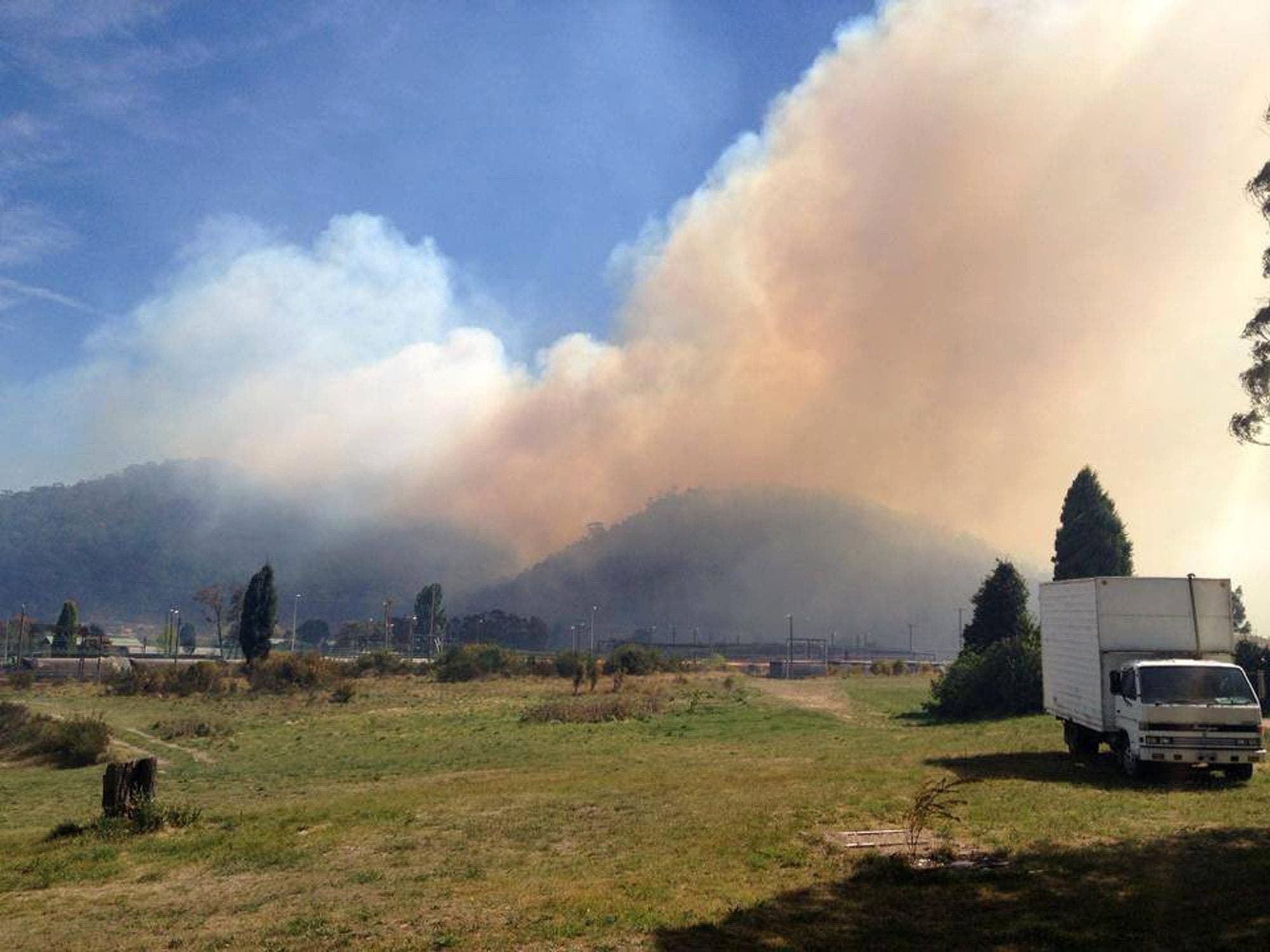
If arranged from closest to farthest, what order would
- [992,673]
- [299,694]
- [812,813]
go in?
[812,813] → [992,673] → [299,694]

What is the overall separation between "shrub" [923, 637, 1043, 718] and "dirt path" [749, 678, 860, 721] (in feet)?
16.5

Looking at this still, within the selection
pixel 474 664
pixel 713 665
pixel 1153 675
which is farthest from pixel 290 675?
pixel 1153 675

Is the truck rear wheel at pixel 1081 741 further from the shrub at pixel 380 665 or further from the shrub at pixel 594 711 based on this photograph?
the shrub at pixel 380 665

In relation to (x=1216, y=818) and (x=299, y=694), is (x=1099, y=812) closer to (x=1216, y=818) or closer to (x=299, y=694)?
(x=1216, y=818)

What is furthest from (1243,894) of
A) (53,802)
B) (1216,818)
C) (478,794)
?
(53,802)

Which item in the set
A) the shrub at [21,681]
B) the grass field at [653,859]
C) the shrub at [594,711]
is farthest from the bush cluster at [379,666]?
the grass field at [653,859]

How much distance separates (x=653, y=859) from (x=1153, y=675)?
13100 millimetres

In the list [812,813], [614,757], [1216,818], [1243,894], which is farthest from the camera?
[614,757]

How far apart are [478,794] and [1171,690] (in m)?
16.3

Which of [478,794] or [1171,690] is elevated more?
[1171,690]

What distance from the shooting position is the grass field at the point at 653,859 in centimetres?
1121

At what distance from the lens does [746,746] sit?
116ft

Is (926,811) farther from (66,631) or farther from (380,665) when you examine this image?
(66,631)

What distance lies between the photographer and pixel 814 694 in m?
72.6
